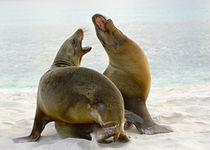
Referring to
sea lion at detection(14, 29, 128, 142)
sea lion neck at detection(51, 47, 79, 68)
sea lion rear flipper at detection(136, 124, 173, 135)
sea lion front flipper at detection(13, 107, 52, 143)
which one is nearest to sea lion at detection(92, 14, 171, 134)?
sea lion rear flipper at detection(136, 124, 173, 135)

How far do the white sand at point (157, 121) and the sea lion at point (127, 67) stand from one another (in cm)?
25

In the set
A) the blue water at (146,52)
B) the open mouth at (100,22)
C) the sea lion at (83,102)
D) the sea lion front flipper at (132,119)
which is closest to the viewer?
the sea lion at (83,102)

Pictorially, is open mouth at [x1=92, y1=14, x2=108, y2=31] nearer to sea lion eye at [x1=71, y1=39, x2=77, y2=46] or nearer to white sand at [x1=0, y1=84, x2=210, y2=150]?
sea lion eye at [x1=71, y1=39, x2=77, y2=46]

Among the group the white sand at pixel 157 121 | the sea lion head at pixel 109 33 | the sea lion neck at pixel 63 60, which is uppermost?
the sea lion head at pixel 109 33

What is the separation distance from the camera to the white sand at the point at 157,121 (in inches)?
86.0

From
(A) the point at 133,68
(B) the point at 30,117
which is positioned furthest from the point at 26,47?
(A) the point at 133,68

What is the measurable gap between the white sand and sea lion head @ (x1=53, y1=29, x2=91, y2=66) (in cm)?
59

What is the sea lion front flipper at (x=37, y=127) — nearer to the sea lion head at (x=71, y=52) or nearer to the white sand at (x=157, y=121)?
the white sand at (x=157, y=121)

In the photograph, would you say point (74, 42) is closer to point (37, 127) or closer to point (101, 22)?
point (101, 22)

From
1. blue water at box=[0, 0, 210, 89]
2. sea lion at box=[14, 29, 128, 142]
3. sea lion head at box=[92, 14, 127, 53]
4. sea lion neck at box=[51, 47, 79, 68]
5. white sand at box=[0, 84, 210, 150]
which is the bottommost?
blue water at box=[0, 0, 210, 89]

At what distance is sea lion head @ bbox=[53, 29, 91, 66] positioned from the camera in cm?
279

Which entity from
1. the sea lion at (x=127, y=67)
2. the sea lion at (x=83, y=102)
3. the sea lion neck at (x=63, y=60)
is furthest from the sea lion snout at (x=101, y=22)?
the sea lion at (x=83, y=102)

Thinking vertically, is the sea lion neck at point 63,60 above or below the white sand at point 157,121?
above

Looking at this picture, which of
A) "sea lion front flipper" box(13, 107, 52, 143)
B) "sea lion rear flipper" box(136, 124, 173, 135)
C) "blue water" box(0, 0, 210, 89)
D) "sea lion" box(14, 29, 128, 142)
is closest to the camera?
"sea lion" box(14, 29, 128, 142)
